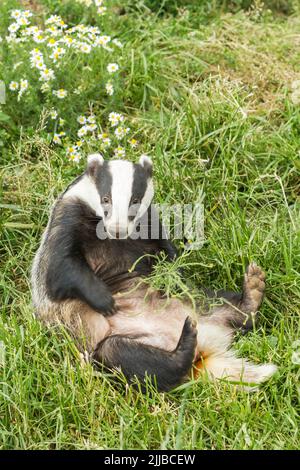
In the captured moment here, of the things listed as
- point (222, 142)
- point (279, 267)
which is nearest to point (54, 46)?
point (222, 142)

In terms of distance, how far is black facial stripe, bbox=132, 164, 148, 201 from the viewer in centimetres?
452

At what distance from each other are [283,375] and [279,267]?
832mm

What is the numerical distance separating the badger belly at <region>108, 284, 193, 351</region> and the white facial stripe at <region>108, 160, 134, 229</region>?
14.4 inches

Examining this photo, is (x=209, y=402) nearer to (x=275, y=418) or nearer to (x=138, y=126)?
(x=275, y=418)

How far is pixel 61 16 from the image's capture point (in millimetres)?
6566

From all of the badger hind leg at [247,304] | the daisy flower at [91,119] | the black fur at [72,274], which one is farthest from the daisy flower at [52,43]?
the badger hind leg at [247,304]

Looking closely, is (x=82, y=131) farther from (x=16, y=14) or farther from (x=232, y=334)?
(x=232, y=334)

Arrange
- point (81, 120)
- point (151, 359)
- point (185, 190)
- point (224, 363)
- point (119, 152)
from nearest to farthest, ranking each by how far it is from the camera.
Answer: point (151, 359)
point (224, 363)
point (185, 190)
point (119, 152)
point (81, 120)

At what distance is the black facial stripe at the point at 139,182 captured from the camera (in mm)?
4523

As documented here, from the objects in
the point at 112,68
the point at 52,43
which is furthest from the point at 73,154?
the point at 52,43

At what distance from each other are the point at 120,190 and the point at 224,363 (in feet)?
3.25

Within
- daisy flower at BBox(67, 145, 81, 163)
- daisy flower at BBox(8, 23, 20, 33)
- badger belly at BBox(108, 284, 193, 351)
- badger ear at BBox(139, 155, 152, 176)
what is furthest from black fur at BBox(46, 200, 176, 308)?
daisy flower at BBox(8, 23, 20, 33)

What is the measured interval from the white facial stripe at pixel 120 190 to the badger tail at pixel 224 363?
2.56 ft

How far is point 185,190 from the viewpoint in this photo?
538 centimetres
